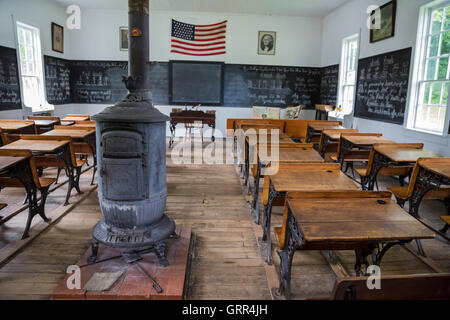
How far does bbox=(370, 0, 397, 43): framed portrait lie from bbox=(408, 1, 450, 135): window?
28.7 inches

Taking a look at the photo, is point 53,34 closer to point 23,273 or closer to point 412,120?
point 23,273

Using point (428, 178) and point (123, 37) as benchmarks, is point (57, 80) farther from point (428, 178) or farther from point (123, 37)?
point (428, 178)

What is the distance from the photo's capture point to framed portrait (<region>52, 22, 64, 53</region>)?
7.47 m

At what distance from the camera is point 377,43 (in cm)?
594

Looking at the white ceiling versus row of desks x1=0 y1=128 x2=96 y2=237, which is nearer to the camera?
row of desks x1=0 y1=128 x2=96 y2=237

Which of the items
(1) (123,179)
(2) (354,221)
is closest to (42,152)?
(1) (123,179)

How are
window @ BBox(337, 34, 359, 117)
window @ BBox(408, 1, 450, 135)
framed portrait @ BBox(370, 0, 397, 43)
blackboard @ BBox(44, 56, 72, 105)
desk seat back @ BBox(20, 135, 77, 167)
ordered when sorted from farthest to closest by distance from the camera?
blackboard @ BBox(44, 56, 72, 105), window @ BBox(337, 34, 359, 117), framed portrait @ BBox(370, 0, 397, 43), window @ BBox(408, 1, 450, 135), desk seat back @ BBox(20, 135, 77, 167)

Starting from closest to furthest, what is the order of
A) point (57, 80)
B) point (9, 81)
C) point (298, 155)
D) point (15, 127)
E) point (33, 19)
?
1. point (298, 155)
2. point (15, 127)
3. point (9, 81)
4. point (33, 19)
5. point (57, 80)

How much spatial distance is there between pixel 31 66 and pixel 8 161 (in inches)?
207

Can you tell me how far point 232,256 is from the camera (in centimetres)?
259

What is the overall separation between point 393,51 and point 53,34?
7334mm

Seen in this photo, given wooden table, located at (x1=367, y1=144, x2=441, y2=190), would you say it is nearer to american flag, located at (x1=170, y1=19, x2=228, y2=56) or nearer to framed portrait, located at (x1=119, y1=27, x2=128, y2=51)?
american flag, located at (x1=170, y1=19, x2=228, y2=56)

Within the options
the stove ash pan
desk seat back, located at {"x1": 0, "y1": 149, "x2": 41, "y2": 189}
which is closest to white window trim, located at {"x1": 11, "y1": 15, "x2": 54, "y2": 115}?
desk seat back, located at {"x1": 0, "y1": 149, "x2": 41, "y2": 189}
